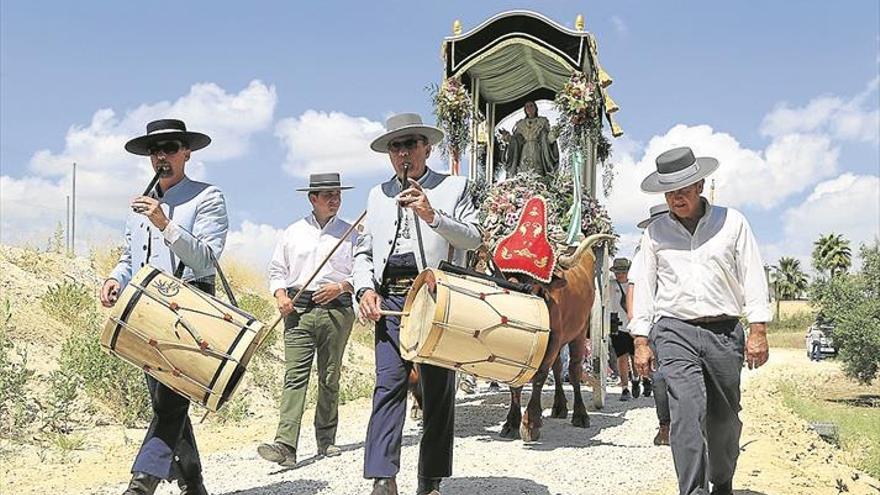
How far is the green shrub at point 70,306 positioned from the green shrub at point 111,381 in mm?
1954

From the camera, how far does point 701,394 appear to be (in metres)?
4.88

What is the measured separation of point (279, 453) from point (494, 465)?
59.6 inches

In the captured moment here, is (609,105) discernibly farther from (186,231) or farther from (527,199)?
(186,231)

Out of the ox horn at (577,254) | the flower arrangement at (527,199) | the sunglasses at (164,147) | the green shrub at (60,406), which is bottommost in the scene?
the green shrub at (60,406)

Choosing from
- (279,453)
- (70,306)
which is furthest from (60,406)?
(70,306)

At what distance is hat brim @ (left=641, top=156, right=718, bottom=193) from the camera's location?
5039mm

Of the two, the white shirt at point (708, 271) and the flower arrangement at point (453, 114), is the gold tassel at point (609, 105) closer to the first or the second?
the flower arrangement at point (453, 114)

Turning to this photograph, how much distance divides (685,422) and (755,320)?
69 centimetres

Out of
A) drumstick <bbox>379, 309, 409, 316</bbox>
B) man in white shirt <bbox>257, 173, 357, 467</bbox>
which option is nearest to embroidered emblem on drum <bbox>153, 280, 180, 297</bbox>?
drumstick <bbox>379, 309, 409, 316</bbox>

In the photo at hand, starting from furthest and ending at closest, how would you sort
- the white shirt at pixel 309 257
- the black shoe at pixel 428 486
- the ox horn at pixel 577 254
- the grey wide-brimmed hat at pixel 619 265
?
the grey wide-brimmed hat at pixel 619 265 < the ox horn at pixel 577 254 < the white shirt at pixel 309 257 < the black shoe at pixel 428 486

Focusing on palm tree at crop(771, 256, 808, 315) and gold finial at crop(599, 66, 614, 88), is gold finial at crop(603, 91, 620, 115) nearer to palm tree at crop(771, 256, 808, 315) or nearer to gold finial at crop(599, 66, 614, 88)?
gold finial at crop(599, 66, 614, 88)

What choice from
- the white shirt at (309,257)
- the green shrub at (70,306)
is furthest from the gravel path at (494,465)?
the green shrub at (70,306)

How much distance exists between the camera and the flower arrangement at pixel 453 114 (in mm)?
9945

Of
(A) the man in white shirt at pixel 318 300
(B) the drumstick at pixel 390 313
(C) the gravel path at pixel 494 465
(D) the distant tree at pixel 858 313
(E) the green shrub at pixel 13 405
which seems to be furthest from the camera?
(D) the distant tree at pixel 858 313
